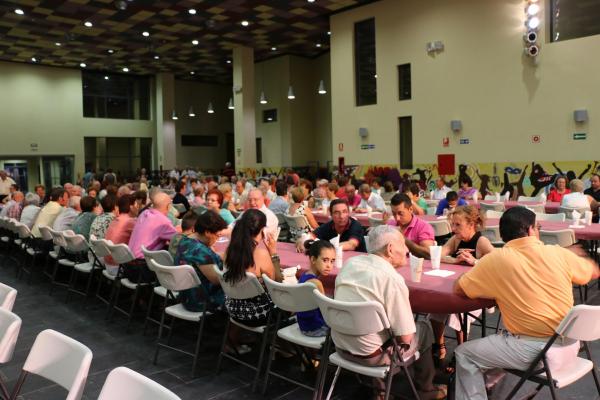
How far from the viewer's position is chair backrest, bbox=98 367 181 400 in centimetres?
Result: 163

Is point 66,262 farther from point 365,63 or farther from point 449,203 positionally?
point 365,63

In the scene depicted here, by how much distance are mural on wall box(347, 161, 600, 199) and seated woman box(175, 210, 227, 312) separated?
6.67 m

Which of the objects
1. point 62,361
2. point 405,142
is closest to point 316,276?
point 62,361

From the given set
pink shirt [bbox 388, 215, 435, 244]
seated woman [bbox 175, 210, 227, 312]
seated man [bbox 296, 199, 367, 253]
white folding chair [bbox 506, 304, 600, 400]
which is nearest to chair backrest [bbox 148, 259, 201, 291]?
seated woman [bbox 175, 210, 227, 312]

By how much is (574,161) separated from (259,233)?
906 centimetres

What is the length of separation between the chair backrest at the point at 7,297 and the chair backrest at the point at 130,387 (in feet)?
4.65

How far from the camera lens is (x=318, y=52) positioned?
18.7m

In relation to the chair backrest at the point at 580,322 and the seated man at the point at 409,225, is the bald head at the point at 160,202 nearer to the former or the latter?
the seated man at the point at 409,225

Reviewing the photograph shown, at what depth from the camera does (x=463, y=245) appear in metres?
3.98

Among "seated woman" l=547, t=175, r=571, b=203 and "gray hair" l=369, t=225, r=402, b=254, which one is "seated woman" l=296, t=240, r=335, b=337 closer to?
"gray hair" l=369, t=225, r=402, b=254

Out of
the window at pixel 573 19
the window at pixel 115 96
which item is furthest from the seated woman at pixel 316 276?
the window at pixel 115 96

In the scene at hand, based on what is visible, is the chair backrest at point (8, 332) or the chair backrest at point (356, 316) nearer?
the chair backrest at point (8, 332)

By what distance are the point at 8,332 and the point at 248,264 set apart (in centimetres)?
153

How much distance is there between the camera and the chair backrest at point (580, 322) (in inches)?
92.4
